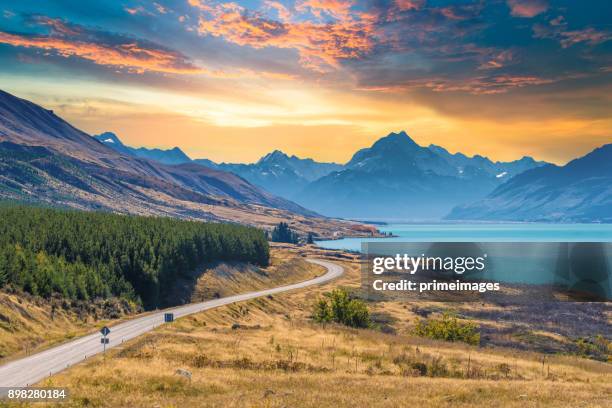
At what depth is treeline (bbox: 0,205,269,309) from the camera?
88.6 meters

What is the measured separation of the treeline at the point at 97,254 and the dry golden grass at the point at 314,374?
31.5m

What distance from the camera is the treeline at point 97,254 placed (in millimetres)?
88562

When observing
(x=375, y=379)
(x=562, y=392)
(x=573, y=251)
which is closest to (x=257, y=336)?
(x=375, y=379)

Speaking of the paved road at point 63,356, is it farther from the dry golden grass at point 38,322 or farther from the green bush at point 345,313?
the green bush at point 345,313

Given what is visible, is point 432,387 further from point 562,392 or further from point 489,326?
point 489,326

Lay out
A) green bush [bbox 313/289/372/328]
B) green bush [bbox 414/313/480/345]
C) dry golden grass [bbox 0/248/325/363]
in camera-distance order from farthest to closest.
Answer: green bush [bbox 313/289/372/328], green bush [bbox 414/313/480/345], dry golden grass [bbox 0/248/325/363]

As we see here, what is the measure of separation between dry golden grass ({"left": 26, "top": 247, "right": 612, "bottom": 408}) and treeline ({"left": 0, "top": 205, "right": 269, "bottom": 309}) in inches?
1239

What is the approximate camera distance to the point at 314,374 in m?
44.7

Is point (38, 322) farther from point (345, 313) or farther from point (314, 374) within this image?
point (314, 374)

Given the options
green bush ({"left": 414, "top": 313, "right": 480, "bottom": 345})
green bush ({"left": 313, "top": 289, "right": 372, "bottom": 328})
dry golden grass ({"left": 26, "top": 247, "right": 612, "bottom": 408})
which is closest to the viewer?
dry golden grass ({"left": 26, "top": 247, "right": 612, "bottom": 408})

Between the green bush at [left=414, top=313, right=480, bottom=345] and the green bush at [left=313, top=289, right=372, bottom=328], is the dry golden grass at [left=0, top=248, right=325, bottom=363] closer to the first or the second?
the green bush at [left=313, top=289, right=372, bottom=328]

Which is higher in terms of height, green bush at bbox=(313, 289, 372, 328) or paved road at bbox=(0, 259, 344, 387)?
paved road at bbox=(0, 259, 344, 387)

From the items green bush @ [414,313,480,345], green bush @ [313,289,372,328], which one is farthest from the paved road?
green bush @ [414,313,480,345]

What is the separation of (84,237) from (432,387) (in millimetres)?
95522
